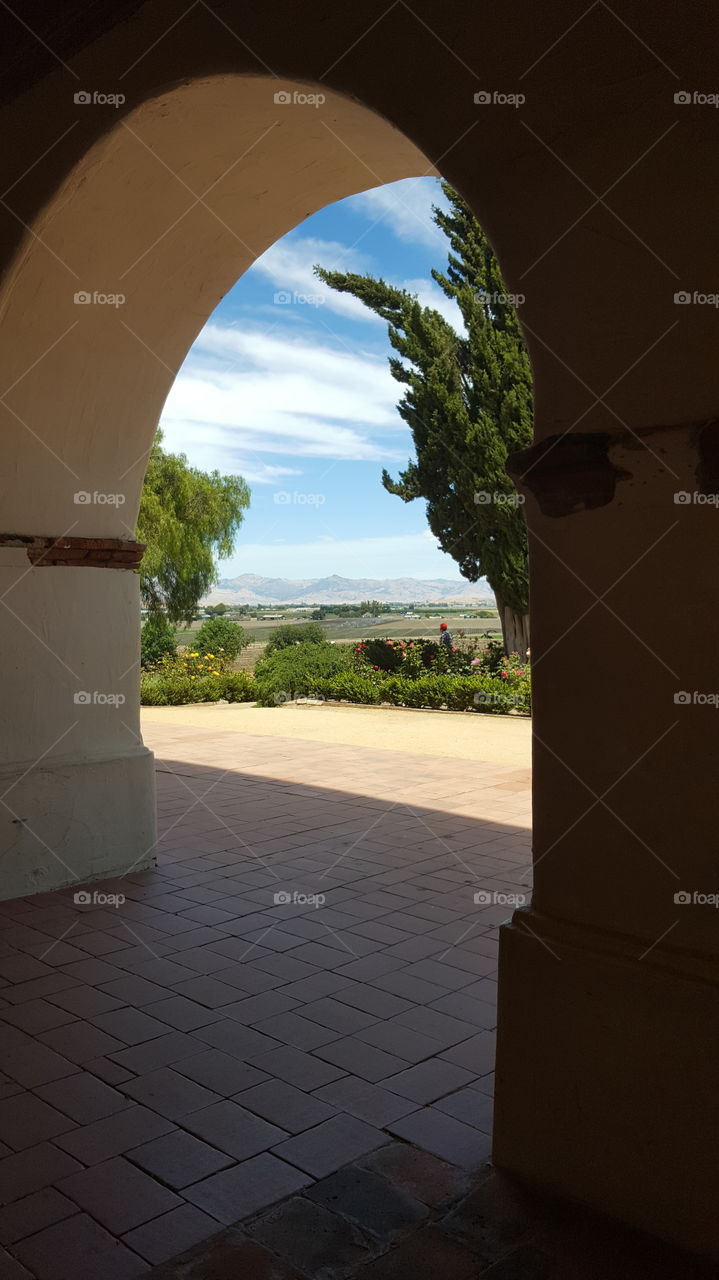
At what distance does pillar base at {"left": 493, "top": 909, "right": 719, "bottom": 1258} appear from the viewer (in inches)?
82.8

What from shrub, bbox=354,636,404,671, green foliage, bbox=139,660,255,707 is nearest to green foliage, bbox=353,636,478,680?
shrub, bbox=354,636,404,671

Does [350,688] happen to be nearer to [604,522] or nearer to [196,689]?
[196,689]

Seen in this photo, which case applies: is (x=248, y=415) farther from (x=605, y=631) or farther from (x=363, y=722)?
(x=605, y=631)

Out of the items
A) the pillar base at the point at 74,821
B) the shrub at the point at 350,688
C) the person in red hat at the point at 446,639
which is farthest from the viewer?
the person in red hat at the point at 446,639

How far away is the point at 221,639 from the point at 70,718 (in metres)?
14.4

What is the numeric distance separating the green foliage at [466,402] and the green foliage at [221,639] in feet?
15.6

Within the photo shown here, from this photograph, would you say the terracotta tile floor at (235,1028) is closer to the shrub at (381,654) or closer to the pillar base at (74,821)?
the pillar base at (74,821)

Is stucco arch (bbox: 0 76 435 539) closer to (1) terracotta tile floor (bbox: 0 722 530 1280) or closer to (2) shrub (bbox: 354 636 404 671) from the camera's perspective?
(1) terracotta tile floor (bbox: 0 722 530 1280)

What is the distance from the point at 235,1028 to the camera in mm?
3271

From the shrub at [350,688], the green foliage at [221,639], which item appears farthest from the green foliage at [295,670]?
the green foliage at [221,639]

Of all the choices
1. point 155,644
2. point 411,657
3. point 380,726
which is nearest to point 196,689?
point 155,644

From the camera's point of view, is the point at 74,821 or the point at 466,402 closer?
the point at 74,821

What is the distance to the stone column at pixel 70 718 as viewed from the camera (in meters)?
4.83

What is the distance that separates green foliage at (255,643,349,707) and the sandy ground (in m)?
0.51
